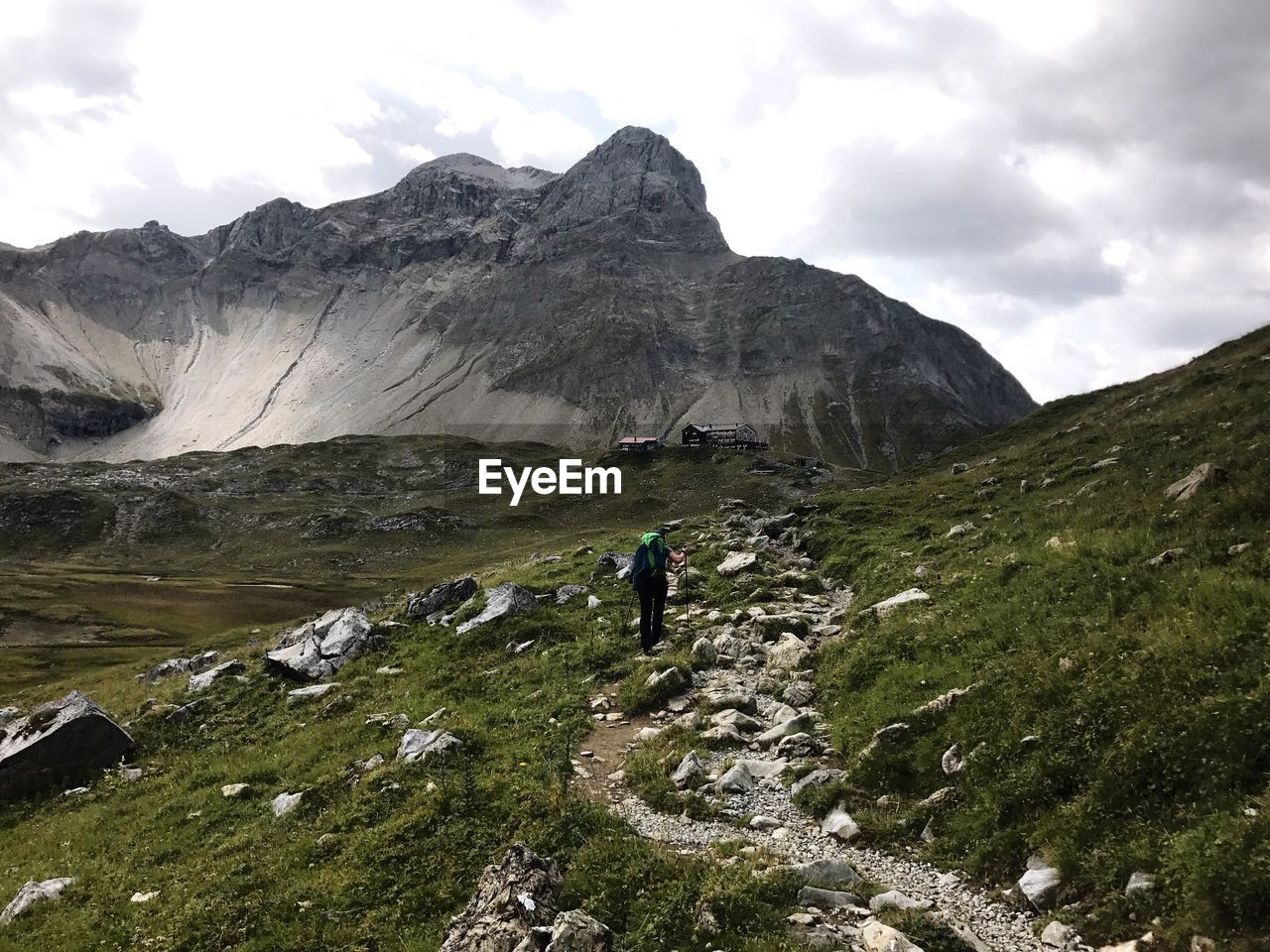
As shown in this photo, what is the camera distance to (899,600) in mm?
20484

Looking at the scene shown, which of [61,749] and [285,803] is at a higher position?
[285,803]

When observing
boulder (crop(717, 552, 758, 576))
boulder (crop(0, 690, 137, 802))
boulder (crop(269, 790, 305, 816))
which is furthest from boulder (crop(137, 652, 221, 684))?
boulder (crop(717, 552, 758, 576))

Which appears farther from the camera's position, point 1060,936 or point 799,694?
point 799,694

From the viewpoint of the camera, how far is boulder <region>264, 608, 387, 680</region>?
26391mm

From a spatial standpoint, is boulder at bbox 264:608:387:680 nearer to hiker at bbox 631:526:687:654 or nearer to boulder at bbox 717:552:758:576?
hiker at bbox 631:526:687:654

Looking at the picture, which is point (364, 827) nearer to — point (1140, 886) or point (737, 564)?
point (1140, 886)

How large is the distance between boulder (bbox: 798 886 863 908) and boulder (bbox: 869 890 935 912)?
9.8 inches

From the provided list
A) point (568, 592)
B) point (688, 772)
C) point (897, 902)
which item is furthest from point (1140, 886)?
point (568, 592)

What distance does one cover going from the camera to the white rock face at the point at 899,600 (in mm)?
19891

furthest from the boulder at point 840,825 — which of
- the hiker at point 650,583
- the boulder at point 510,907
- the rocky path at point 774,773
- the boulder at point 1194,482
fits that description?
the boulder at point 1194,482

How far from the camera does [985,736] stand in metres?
12.1

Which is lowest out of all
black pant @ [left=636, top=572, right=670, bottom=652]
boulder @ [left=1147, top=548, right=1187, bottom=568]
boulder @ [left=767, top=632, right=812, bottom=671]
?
boulder @ [left=767, top=632, right=812, bottom=671]

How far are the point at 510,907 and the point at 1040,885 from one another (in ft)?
22.3

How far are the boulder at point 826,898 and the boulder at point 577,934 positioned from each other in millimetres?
2608
